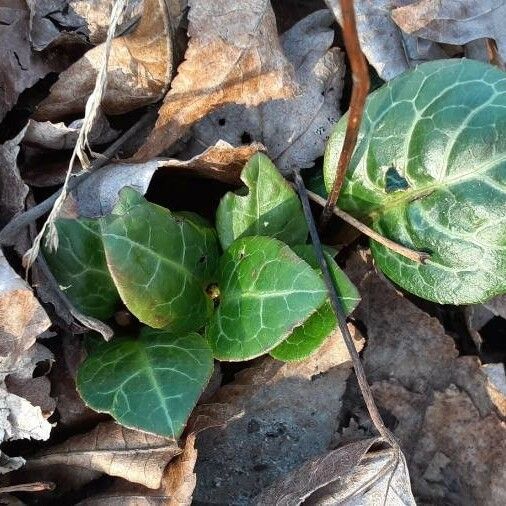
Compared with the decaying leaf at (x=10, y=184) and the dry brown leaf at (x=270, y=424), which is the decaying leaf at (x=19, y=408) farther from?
the dry brown leaf at (x=270, y=424)

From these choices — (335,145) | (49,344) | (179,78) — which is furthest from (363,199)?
(49,344)

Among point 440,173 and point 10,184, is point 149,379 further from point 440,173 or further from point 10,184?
point 440,173

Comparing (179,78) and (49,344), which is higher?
(179,78)

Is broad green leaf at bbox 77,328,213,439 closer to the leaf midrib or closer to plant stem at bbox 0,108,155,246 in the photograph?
the leaf midrib

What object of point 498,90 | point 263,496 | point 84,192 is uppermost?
point 498,90

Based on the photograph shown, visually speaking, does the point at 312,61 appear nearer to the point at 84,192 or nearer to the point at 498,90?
the point at 498,90
